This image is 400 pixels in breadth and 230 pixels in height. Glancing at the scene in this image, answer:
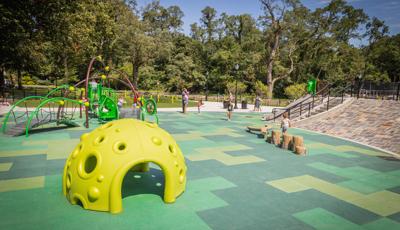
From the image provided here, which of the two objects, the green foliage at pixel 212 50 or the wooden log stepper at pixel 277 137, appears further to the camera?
the green foliage at pixel 212 50

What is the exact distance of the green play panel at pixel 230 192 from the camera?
18.1ft

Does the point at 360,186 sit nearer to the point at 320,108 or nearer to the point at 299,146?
the point at 299,146

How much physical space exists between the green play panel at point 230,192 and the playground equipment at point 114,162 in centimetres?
30

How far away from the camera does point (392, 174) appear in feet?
→ 29.8

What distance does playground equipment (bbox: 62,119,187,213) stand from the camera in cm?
552

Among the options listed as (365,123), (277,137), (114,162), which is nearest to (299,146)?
(277,137)

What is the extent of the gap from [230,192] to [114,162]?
10.3 feet

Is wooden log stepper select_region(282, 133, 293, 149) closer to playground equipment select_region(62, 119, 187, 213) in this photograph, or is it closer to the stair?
playground equipment select_region(62, 119, 187, 213)

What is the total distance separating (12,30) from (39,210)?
22949 mm

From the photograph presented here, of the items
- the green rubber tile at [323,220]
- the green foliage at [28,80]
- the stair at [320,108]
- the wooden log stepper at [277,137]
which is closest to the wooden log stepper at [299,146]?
the wooden log stepper at [277,137]

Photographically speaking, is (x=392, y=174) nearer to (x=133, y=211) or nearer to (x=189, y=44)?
(x=133, y=211)

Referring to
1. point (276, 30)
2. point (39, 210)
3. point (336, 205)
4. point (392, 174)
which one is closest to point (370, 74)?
point (276, 30)

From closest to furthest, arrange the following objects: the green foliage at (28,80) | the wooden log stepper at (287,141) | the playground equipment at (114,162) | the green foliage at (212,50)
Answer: the playground equipment at (114,162) < the wooden log stepper at (287,141) < the green foliage at (212,50) < the green foliage at (28,80)

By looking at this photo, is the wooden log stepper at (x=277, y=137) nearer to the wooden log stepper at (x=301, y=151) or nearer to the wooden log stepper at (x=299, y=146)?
the wooden log stepper at (x=299, y=146)
